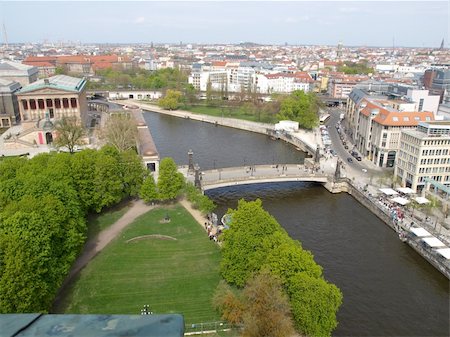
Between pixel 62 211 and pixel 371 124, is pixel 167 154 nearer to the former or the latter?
pixel 371 124

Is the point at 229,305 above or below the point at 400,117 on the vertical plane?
below

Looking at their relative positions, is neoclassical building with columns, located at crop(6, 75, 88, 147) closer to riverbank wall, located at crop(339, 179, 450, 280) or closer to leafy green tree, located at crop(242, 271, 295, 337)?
riverbank wall, located at crop(339, 179, 450, 280)

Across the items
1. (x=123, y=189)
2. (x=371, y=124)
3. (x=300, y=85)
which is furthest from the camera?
(x=300, y=85)

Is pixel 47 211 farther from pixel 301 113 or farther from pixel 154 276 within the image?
pixel 301 113

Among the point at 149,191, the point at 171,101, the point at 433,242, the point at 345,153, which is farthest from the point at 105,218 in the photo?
the point at 171,101

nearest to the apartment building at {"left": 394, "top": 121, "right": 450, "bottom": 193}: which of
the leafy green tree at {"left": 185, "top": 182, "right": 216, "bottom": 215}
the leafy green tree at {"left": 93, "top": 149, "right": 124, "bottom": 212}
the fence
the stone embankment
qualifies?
the stone embankment

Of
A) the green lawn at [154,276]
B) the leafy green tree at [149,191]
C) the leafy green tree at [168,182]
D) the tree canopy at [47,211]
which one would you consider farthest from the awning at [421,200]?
the tree canopy at [47,211]

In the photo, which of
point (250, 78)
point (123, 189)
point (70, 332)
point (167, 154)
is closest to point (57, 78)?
point (167, 154)
